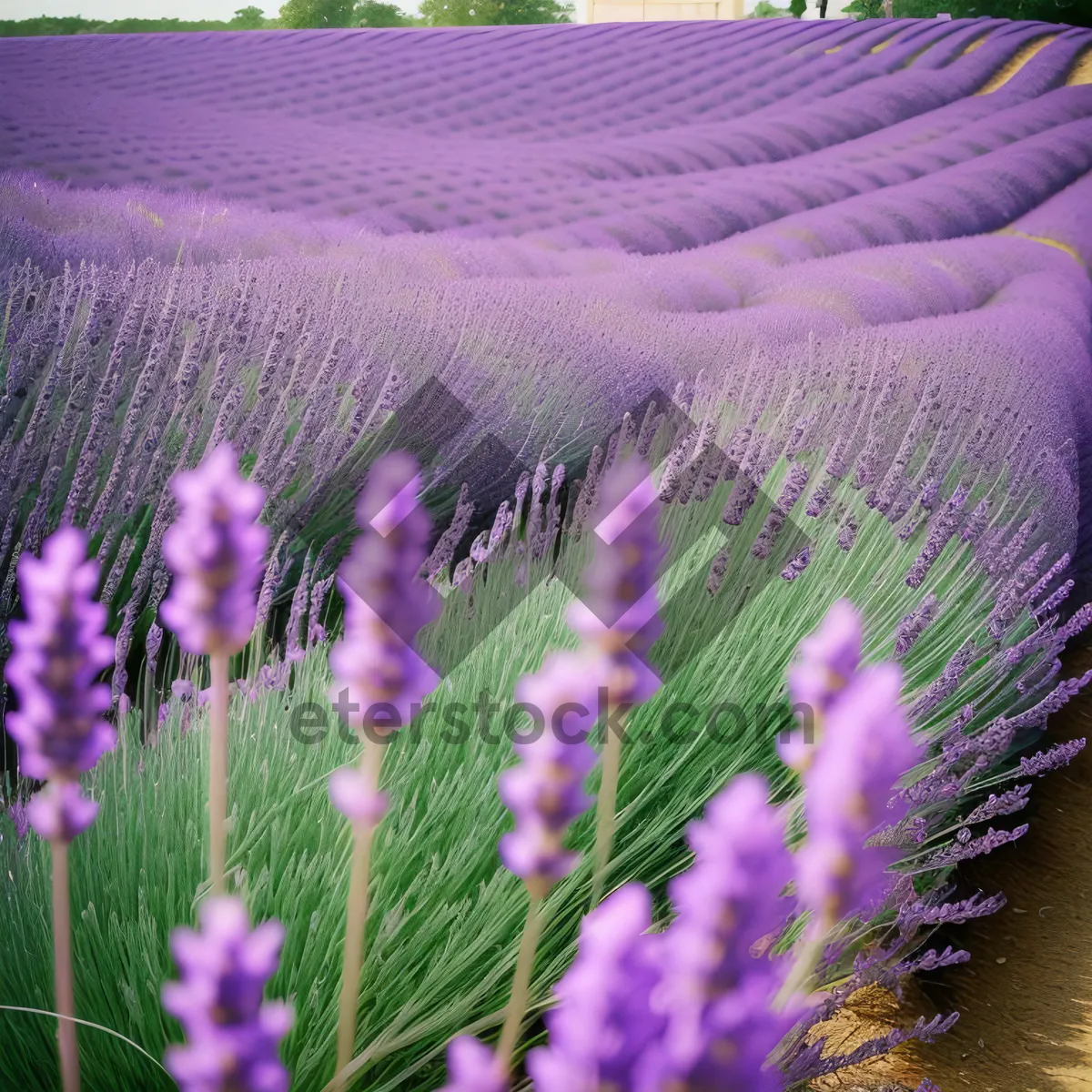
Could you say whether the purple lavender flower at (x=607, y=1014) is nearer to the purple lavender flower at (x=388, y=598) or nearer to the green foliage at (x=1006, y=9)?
the purple lavender flower at (x=388, y=598)

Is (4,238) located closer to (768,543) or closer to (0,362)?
(0,362)

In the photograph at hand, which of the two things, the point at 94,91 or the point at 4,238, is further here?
the point at 94,91

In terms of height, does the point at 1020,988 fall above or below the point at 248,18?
below

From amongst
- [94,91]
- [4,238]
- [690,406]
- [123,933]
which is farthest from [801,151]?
[123,933]

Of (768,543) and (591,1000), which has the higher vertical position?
(591,1000)

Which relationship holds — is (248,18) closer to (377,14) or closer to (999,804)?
(377,14)

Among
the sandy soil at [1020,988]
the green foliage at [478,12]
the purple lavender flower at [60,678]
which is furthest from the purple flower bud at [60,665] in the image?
the green foliage at [478,12]

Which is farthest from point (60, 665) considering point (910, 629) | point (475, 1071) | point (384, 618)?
point (910, 629)
